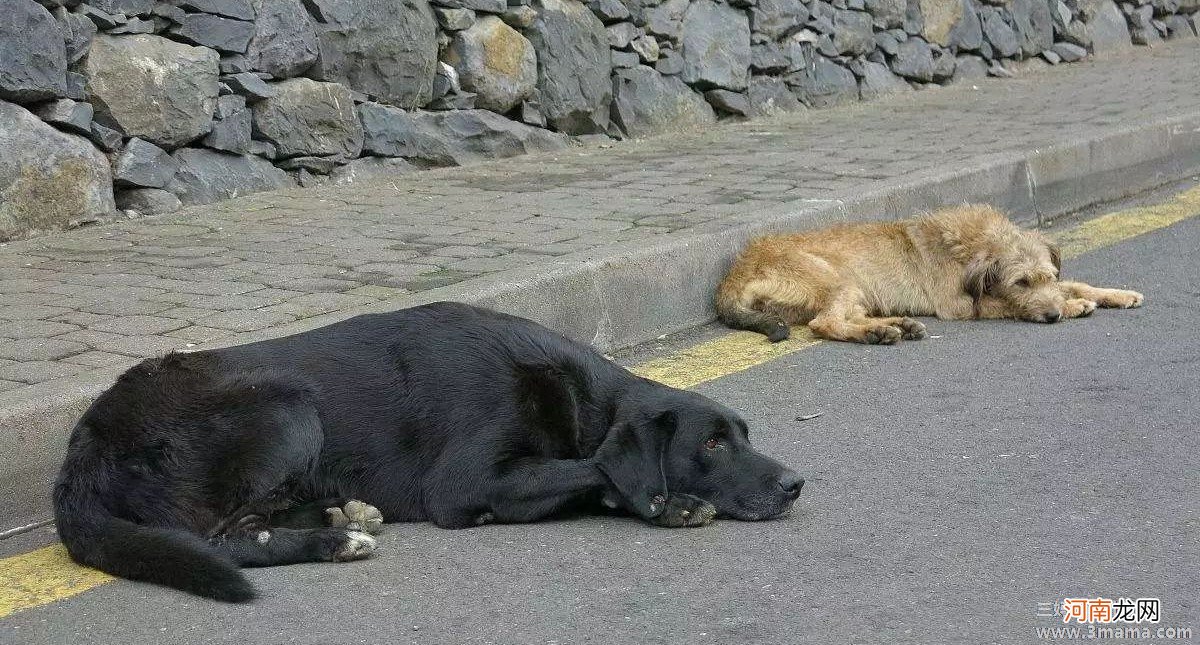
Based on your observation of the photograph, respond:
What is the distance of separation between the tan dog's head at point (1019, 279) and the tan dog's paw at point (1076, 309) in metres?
0.04

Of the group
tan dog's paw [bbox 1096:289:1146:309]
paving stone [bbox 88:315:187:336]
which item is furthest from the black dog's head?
tan dog's paw [bbox 1096:289:1146:309]

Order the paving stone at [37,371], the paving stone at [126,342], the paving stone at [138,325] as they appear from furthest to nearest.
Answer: the paving stone at [138,325], the paving stone at [126,342], the paving stone at [37,371]

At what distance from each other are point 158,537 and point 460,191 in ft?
15.9

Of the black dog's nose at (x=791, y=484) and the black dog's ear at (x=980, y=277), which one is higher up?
the black dog's nose at (x=791, y=484)

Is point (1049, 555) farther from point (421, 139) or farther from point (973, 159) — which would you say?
point (421, 139)

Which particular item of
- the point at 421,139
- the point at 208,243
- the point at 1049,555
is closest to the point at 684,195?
the point at 421,139

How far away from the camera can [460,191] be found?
8.26 meters

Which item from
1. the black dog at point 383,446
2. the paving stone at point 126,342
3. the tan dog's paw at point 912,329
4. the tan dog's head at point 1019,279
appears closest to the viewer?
the black dog at point 383,446

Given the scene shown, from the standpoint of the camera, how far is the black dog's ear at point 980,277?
6.66 m

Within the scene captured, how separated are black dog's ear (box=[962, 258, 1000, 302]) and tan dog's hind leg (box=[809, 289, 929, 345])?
18.6 inches

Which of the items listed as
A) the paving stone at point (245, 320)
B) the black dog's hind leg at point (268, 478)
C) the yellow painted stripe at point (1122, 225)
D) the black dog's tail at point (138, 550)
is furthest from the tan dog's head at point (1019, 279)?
the black dog's tail at point (138, 550)

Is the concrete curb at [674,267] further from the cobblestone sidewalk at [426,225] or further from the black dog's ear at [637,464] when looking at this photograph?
the black dog's ear at [637,464]

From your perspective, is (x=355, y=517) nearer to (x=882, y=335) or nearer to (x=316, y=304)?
(x=316, y=304)

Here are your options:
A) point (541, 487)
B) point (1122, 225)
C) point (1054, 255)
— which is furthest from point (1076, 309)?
point (541, 487)
